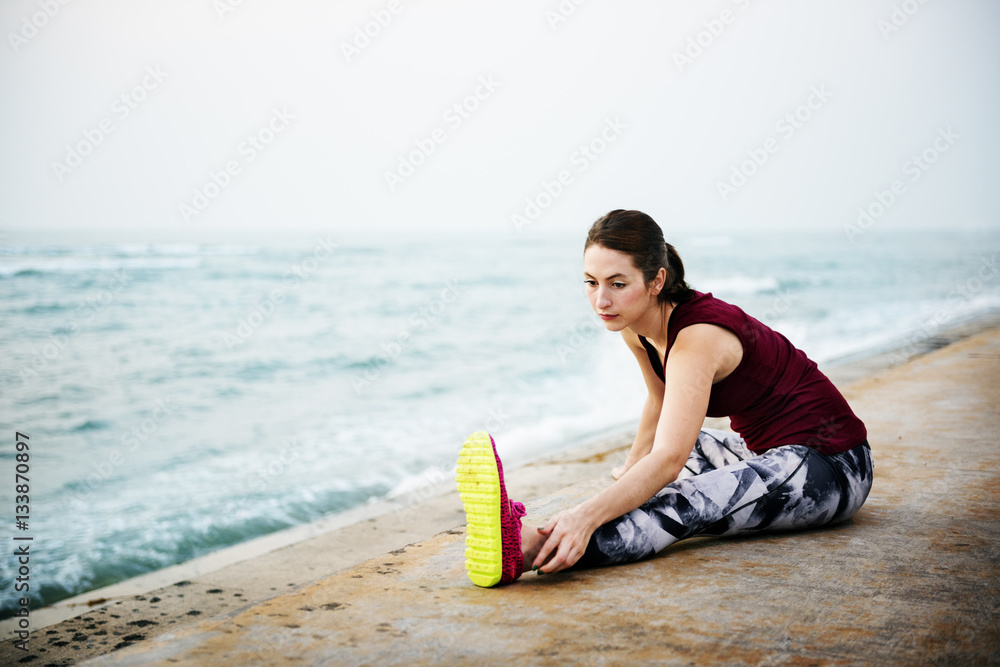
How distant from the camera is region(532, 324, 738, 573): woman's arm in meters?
1.98

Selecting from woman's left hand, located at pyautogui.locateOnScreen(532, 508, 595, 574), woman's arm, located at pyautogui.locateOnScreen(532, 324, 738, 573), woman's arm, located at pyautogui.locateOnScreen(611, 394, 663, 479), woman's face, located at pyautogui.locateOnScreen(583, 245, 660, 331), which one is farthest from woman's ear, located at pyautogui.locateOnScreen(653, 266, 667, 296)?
woman's left hand, located at pyautogui.locateOnScreen(532, 508, 595, 574)

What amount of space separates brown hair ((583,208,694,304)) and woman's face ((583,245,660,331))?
20 millimetres

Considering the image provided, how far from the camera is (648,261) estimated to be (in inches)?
87.4

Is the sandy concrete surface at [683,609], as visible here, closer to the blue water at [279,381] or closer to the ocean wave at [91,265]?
the blue water at [279,381]

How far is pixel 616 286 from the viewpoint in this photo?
2234 mm

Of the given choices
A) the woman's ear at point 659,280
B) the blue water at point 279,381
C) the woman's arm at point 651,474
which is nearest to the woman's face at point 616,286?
the woman's ear at point 659,280

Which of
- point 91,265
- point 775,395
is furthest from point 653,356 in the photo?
point 91,265

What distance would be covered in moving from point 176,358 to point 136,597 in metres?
8.71

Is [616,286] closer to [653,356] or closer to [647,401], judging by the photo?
[653,356]

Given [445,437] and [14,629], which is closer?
[14,629]

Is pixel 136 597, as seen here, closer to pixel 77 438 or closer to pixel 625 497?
pixel 625 497

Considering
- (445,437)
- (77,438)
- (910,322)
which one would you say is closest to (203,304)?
(77,438)

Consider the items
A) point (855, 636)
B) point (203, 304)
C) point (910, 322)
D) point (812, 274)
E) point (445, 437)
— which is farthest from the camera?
point (812, 274)

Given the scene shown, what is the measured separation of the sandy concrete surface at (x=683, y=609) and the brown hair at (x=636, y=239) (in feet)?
2.95
